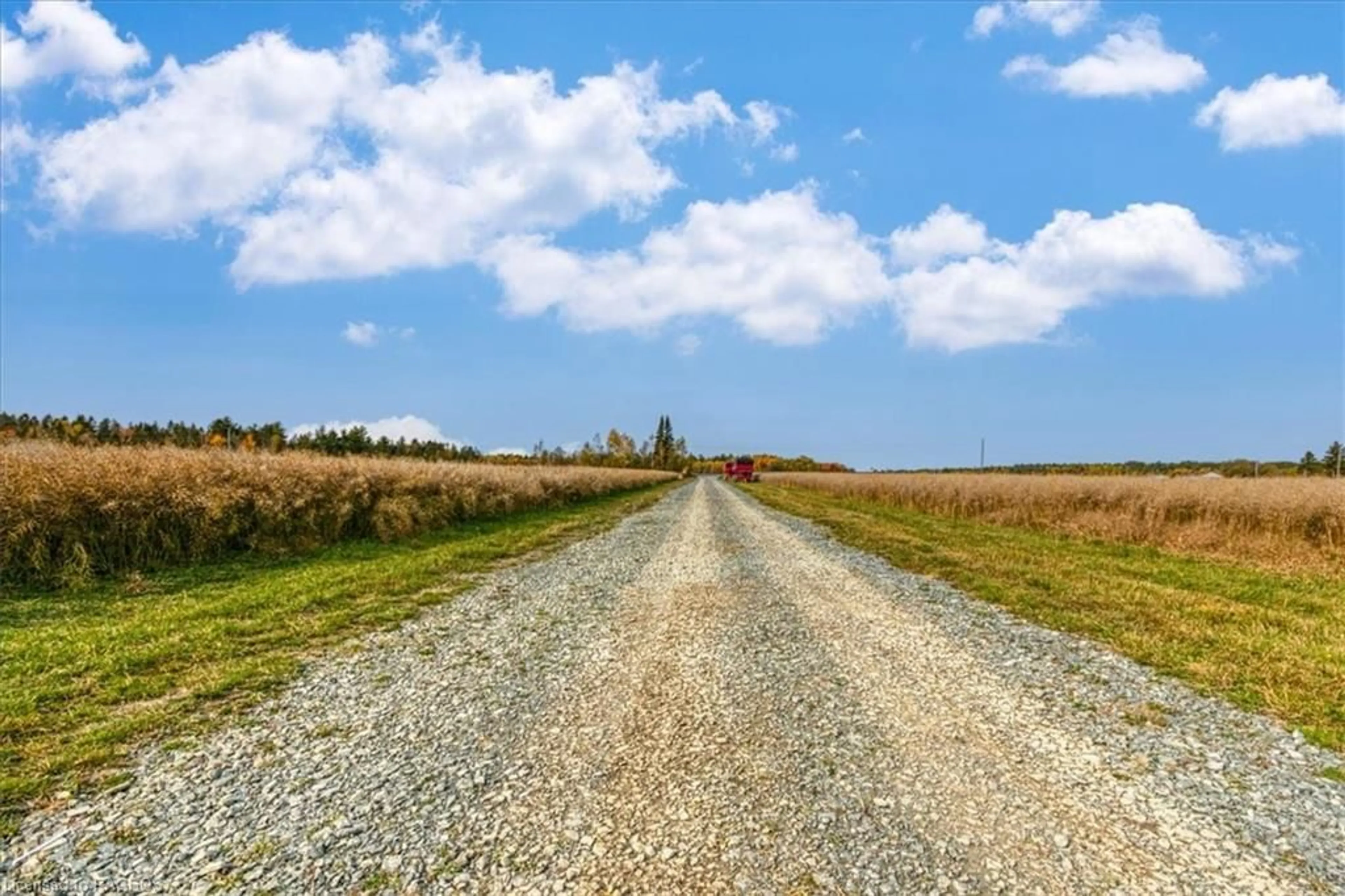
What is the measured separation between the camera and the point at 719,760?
433 centimetres

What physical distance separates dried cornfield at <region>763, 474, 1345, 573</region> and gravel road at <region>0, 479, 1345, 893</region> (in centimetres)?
1174

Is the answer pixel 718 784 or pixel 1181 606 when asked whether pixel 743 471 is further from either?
pixel 718 784

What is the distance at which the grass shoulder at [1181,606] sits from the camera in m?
5.92

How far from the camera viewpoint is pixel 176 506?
38.6 ft

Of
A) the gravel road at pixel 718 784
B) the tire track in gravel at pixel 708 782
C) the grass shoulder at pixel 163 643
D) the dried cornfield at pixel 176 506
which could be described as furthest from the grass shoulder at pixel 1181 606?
the dried cornfield at pixel 176 506

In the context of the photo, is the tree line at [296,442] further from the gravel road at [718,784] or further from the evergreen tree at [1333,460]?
the evergreen tree at [1333,460]

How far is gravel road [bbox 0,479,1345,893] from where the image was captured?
3199 millimetres

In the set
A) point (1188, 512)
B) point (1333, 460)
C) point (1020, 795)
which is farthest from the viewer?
point (1333, 460)

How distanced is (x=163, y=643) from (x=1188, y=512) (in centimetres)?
2288

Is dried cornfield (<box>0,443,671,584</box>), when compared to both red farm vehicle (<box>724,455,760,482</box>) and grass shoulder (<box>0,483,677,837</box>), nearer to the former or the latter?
grass shoulder (<box>0,483,677,837</box>)

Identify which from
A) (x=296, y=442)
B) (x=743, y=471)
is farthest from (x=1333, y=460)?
(x=296, y=442)

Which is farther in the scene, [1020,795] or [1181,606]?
[1181,606]

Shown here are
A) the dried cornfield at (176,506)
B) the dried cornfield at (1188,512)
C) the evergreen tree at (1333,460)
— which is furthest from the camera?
the evergreen tree at (1333,460)

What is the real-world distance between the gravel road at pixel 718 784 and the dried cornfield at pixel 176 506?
670 cm
